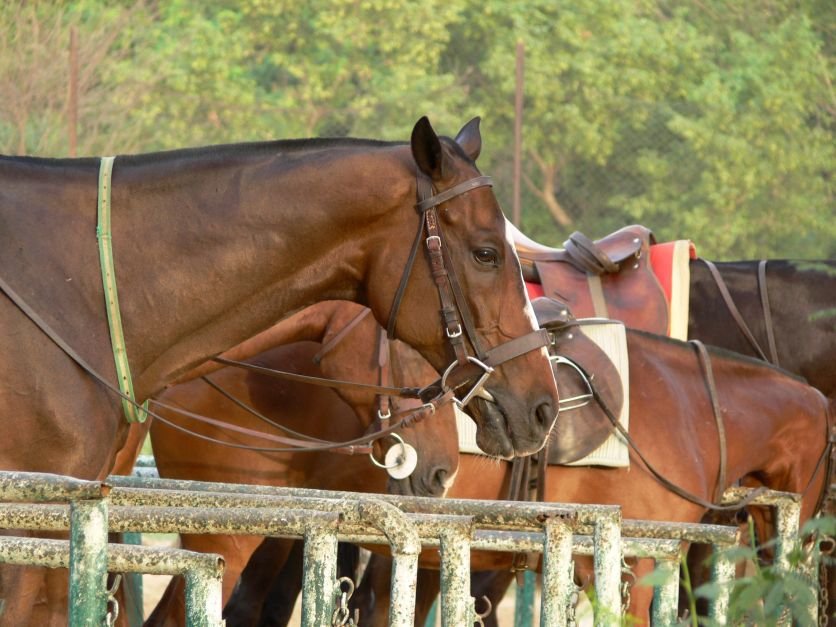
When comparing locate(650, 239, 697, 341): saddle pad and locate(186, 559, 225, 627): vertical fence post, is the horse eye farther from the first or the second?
locate(650, 239, 697, 341): saddle pad

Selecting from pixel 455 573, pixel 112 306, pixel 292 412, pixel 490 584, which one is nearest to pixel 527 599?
pixel 490 584

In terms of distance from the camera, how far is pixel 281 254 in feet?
11.0

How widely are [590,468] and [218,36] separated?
11.9 metres

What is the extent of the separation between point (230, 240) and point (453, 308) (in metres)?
0.59

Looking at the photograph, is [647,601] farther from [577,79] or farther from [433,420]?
[577,79]

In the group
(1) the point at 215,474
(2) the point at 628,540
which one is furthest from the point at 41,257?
(1) the point at 215,474

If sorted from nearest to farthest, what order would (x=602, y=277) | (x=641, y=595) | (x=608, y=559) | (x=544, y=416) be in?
(x=608, y=559) < (x=544, y=416) < (x=641, y=595) < (x=602, y=277)

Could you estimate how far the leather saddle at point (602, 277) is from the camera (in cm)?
524

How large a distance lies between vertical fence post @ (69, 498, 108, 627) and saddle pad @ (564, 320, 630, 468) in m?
2.79

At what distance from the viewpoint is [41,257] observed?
3.10m

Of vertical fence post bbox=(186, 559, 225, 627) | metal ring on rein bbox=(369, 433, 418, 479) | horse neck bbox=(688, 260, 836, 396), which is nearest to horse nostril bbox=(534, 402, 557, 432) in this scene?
metal ring on rein bbox=(369, 433, 418, 479)

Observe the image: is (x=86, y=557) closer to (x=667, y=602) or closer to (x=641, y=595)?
(x=667, y=602)

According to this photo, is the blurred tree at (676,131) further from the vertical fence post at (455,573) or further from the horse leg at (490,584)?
the vertical fence post at (455,573)

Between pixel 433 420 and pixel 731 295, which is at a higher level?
pixel 731 295
